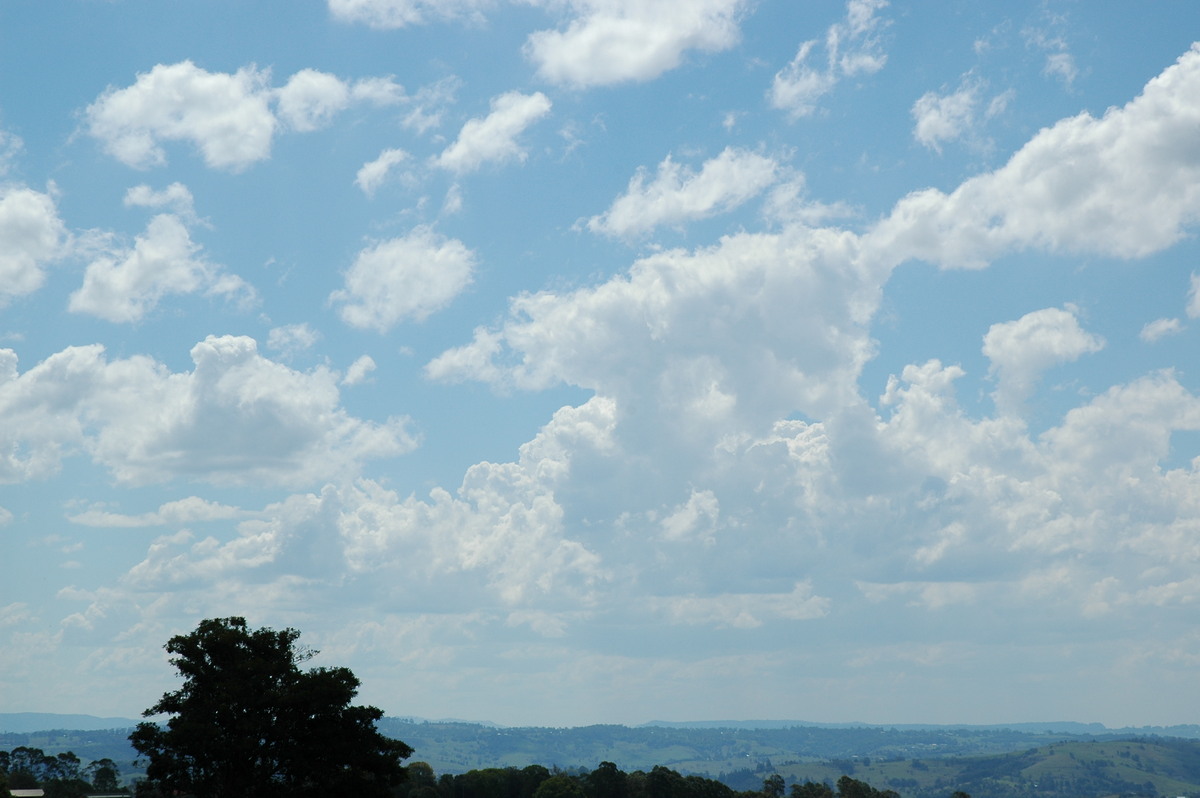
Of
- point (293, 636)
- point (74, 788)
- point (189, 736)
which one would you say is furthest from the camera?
point (74, 788)

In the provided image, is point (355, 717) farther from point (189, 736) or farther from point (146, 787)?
point (146, 787)

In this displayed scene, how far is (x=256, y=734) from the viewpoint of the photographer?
9462cm

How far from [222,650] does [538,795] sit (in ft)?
367

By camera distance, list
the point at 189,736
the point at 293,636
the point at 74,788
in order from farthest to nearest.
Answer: the point at 74,788 → the point at 293,636 → the point at 189,736

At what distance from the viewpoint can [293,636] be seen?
102 m

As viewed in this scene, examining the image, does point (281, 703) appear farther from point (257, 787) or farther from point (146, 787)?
point (146, 787)

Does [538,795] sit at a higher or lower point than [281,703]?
lower

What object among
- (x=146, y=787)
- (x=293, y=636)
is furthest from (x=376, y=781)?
(x=146, y=787)

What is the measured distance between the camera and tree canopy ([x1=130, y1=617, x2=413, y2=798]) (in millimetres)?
94875

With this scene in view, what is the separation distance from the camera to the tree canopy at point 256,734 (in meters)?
94.9

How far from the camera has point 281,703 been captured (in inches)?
3760

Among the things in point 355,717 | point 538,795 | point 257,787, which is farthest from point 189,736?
point 538,795

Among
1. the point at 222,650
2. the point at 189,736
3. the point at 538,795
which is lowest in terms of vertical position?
the point at 538,795

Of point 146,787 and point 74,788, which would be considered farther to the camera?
point 74,788
